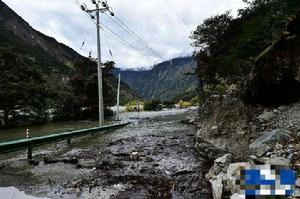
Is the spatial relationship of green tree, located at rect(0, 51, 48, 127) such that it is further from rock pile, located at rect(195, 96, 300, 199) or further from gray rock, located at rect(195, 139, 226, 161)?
gray rock, located at rect(195, 139, 226, 161)

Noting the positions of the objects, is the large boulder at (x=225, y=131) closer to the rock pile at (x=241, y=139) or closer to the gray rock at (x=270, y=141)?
the rock pile at (x=241, y=139)

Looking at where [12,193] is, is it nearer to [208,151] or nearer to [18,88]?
[208,151]

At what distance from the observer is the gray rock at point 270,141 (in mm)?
10820

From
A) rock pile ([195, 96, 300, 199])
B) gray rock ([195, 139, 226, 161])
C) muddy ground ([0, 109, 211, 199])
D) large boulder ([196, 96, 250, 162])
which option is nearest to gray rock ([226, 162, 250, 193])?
rock pile ([195, 96, 300, 199])

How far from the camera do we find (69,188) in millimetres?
10805

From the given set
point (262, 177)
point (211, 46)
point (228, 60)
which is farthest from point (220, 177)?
point (211, 46)

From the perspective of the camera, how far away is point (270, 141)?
11.1 meters

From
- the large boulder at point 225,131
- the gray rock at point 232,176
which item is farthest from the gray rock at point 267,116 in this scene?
the gray rock at point 232,176

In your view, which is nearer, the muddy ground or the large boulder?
the muddy ground

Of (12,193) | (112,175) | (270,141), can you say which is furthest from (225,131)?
(12,193)

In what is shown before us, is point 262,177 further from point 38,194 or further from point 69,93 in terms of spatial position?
point 69,93

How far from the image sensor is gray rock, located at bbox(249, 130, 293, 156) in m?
10.8

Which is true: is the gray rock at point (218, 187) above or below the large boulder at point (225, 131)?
Result: below

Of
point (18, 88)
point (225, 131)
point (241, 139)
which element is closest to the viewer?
point (241, 139)
